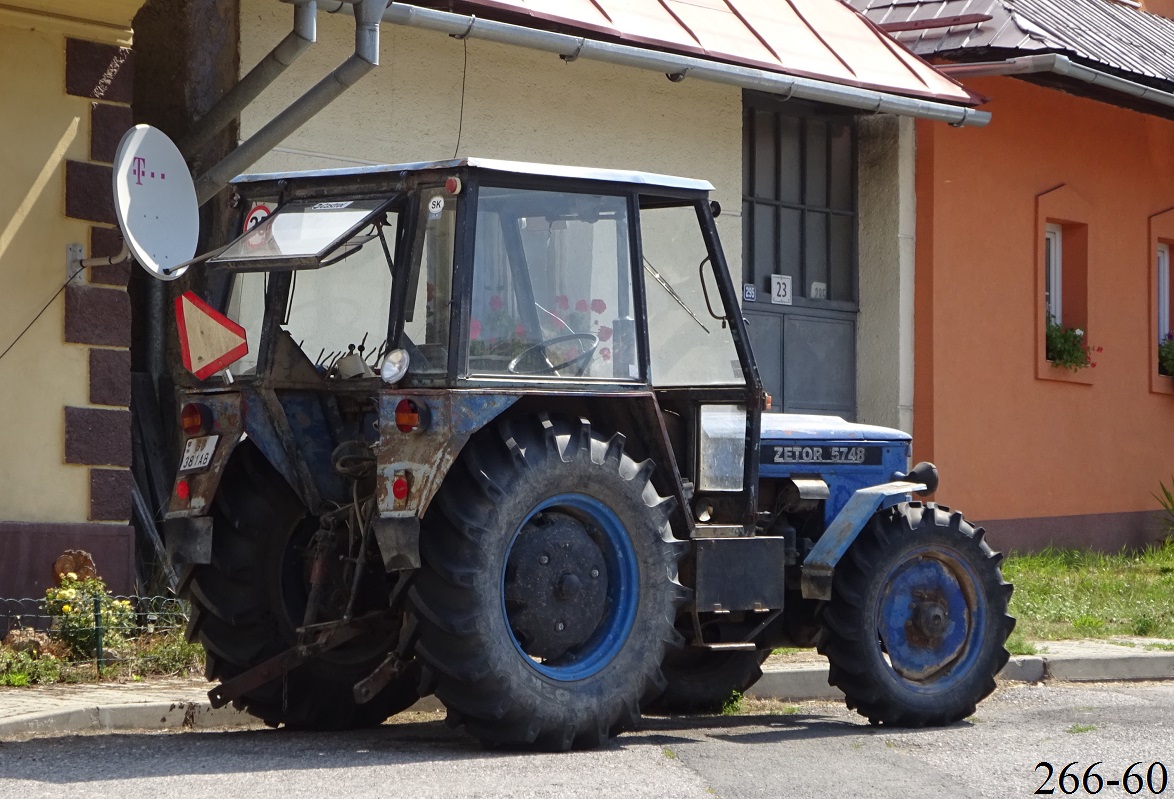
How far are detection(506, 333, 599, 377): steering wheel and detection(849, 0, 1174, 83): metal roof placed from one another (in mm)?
8088

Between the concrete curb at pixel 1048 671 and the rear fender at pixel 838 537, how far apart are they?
150 centimetres

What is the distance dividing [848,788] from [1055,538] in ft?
32.9

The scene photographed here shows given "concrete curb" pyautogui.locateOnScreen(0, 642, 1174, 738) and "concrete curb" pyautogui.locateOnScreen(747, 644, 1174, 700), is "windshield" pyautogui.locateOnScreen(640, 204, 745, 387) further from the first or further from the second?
"concrete curb" pyautogui.locateOnScreen(747, 644, 1174, 700)

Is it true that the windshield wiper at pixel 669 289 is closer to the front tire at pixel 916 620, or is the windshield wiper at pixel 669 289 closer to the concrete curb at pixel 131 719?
the front tire at pixel 916 620

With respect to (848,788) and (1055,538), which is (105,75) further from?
(1055,538)

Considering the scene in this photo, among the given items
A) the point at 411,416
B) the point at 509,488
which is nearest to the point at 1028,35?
the point at 509,488

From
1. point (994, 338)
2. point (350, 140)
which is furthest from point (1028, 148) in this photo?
point (350, 140)

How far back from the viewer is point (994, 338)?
14.5 m

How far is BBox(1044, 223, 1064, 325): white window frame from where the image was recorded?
15.7m

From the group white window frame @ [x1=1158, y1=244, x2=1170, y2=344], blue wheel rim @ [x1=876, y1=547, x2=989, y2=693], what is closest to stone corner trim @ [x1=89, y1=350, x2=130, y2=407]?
blue wheel rim @ [x1=876, y1=547, x2=989, y2=693]

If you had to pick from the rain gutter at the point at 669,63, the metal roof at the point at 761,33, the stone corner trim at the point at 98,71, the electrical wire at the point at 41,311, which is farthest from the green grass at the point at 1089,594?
the stone corner trim at the point at 98,71

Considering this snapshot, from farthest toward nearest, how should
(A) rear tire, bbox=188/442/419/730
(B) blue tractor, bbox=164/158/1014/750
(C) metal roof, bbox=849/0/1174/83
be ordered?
1. (C) metal roof, bbox=849/0/1174/83
2. (A) rear tire, bbox=188/442/419/730
3. (B) blue tractor, bbox=164/158/1014/750

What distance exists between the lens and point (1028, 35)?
13.7 metres

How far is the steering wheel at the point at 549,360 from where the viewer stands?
20.8 ft
